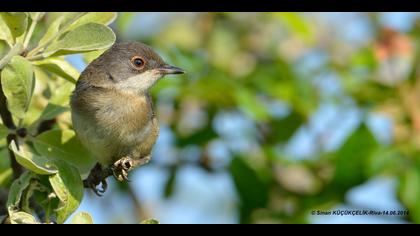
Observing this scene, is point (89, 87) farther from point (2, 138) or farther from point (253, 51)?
point (253, 51)

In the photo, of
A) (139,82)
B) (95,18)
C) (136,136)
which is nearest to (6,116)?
(95,18)

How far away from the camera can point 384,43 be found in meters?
5.64

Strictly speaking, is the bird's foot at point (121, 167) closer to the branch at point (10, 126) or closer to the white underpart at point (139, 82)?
the branch at point (10, 126)

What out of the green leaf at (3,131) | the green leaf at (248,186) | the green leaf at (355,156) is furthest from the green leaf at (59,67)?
the green leaf at (355,156)

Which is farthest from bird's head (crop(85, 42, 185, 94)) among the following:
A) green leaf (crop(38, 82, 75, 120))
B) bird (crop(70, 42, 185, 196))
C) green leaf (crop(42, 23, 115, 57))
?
green leaf (crop(42, 23, 115, 57))

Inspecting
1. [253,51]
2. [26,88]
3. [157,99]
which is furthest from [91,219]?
[253,51]

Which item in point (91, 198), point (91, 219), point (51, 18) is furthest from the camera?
point (91, 198)

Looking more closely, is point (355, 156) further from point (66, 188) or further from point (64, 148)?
point (66, 188)

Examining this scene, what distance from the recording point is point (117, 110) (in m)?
3.89

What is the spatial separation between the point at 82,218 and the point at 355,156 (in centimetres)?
242

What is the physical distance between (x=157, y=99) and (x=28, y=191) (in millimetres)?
2393

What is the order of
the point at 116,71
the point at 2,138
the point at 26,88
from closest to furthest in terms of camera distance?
1. the point at 26,88
2. the point at 2,138
3. the point at 116,71
